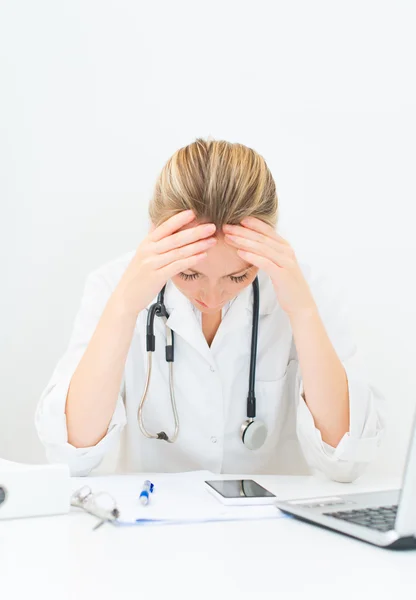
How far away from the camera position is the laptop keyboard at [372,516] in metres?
0.92

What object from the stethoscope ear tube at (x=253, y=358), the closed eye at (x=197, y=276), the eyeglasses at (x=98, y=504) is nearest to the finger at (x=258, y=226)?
the closed eye at (x=197, y=276)

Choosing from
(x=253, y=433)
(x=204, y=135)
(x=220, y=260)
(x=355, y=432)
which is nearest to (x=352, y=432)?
(x=355, y=432)

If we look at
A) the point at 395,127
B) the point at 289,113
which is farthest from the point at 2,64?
the point at 395,127

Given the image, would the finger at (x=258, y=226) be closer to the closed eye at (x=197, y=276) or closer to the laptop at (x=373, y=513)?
the closed eye at (x=197, y=276)

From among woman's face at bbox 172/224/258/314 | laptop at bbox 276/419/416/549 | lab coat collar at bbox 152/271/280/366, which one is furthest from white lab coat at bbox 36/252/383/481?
laptop at bbox 276/419/416/549

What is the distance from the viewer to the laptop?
0.79 meters

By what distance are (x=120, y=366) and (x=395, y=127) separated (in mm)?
1211

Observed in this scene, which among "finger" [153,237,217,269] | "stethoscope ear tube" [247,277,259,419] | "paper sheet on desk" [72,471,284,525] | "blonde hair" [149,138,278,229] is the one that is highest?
"blonde hair" [149,138,278,229]

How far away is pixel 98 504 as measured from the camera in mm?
1077

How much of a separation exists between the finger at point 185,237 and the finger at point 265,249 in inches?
1.8

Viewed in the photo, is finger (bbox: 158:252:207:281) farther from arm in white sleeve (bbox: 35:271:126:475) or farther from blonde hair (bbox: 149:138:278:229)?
arm in white sleeve (bbox: 35:271:126:475)

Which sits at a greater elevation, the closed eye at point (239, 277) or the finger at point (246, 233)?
the finger at point (246, 233)

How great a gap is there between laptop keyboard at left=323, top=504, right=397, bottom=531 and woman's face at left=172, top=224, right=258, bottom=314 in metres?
0.57

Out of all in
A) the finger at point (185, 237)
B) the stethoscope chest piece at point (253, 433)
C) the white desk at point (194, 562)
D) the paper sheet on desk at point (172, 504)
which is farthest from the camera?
the stethoscope chest piece at point (253, 433)
